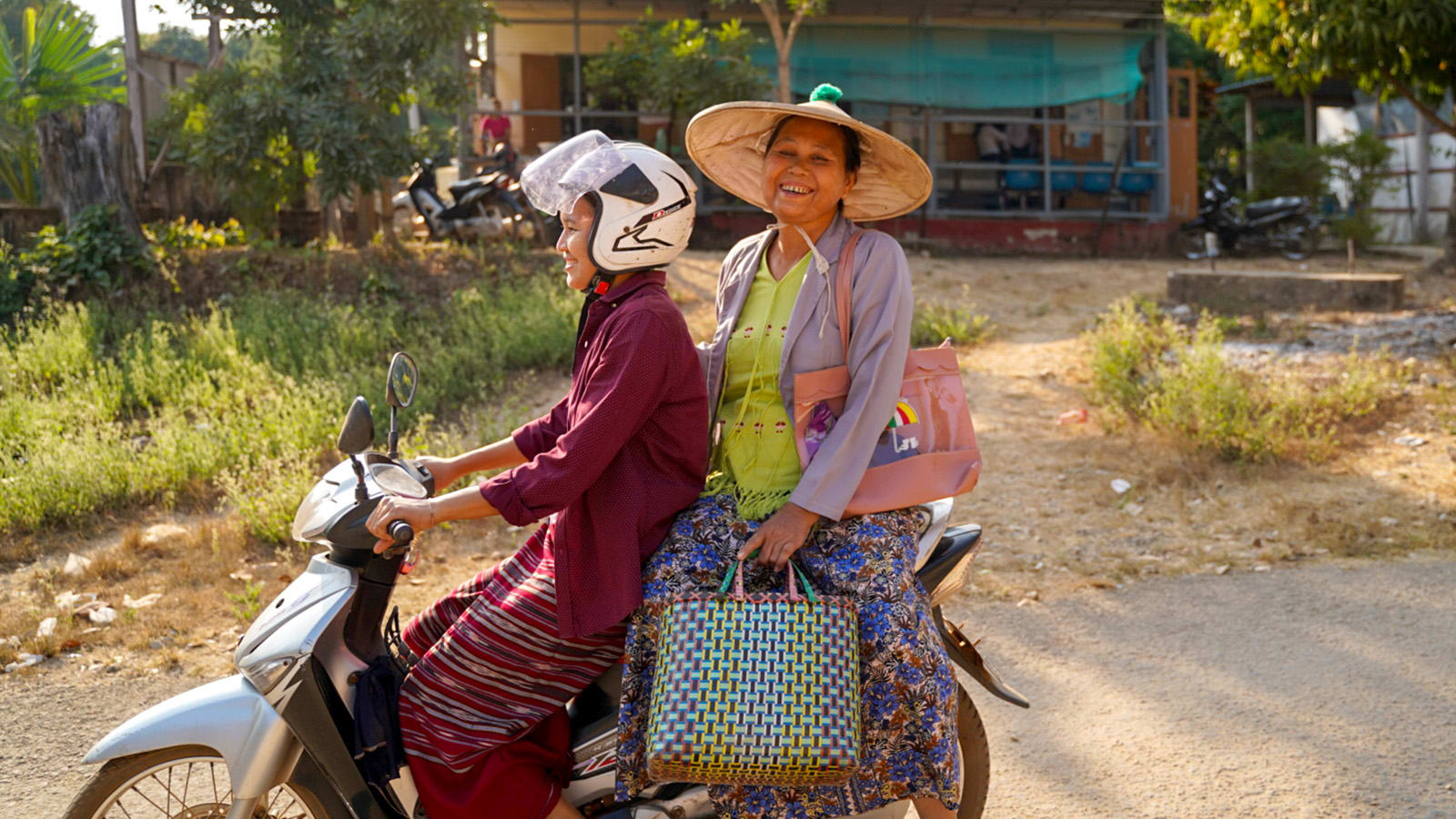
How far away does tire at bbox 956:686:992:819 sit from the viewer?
304cm

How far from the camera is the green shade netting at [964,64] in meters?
15.9

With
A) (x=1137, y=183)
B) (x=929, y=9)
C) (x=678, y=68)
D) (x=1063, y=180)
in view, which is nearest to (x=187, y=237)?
(x=678, y=68)

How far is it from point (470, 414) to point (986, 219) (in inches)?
411

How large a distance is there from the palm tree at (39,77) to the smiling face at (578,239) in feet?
40.8

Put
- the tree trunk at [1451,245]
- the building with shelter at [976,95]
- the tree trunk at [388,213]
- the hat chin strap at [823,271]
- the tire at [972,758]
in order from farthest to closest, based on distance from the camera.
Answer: the building with shelter at [976,95], the tree trunk at [1451,245], the tree trunk at [388,213], the tire at [972,758], the hat chin strap at [823,271]

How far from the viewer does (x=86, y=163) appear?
434 inches

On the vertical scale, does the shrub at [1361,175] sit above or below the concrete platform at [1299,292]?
above

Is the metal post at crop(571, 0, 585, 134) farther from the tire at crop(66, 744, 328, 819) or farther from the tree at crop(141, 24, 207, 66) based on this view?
the tree at crop(141, 24, 207, 66)

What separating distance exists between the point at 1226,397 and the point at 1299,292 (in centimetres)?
496

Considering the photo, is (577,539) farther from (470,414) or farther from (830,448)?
(470,414)

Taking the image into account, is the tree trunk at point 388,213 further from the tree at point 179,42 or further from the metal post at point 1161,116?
the tree at point 179,42

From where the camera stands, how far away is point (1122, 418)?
292 inches

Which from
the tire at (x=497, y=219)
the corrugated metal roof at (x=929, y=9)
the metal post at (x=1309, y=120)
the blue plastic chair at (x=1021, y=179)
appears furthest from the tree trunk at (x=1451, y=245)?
the tire at (x=497, y=219)

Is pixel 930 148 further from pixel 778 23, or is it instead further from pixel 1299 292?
pixel 1299 292
